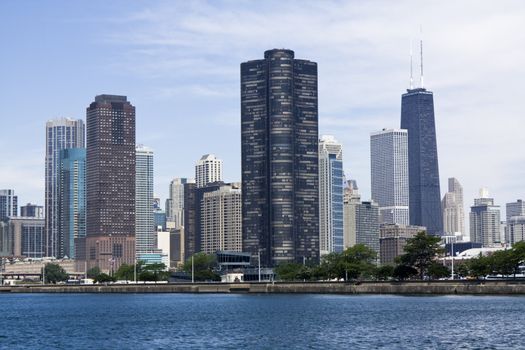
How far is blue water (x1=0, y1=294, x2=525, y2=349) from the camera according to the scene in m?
102

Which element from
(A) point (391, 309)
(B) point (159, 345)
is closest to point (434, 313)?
(A) point (391, 309)

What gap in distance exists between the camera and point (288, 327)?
122750 millimetres

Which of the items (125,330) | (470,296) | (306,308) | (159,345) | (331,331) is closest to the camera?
(159,345)

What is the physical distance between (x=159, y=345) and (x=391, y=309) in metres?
60.7

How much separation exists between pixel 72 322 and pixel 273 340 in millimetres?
48080

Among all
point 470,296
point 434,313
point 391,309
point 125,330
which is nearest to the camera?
point 125,330

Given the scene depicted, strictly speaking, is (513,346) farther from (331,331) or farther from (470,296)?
(470,296)

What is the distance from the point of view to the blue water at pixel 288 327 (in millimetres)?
102062

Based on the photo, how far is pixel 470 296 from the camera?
645ft

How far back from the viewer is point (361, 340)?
104 m

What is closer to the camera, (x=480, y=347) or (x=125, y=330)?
(x=480, y=347)

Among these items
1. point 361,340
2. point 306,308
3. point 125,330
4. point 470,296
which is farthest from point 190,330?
point 470,296

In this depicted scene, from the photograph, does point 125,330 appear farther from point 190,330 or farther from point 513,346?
point 513,346

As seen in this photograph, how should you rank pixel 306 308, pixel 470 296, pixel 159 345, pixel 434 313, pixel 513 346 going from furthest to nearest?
1. pixel 470 296
2. pixel 306 308
3. pixel 434 313
4. pixel 159 345
5. pixel 513 346
